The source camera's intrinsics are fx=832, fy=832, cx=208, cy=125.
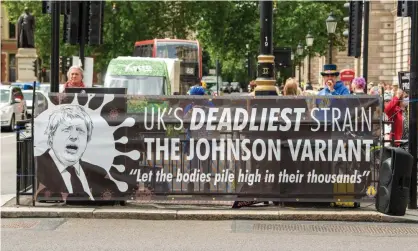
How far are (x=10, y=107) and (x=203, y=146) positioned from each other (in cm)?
2274

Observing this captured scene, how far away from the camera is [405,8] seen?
11.7 metres

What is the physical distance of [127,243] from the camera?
874 cm

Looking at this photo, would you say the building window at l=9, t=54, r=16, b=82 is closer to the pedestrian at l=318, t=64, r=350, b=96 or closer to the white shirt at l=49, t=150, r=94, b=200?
the pedestrian at l=318, t=64, r=350, b=96

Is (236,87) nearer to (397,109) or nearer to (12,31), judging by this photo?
(12,31)

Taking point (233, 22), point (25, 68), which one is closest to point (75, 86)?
point (25, 68)

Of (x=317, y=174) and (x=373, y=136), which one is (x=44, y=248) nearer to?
(x=317, y=174)

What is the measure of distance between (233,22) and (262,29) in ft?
156

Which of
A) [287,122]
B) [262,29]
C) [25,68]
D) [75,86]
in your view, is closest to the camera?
[287,122]

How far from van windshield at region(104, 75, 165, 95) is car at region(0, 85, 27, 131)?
489 centimetres

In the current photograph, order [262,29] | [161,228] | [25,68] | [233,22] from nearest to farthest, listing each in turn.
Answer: [161,228] → [262,29] → [25,68] → [233,22]

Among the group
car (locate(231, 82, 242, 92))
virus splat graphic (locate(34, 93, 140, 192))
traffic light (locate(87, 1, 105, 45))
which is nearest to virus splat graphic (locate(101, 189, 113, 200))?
virus splat graphic (locate(34, 93, 140, 192))

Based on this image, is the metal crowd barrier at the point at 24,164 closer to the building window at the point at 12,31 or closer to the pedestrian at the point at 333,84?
the pedestrian at the point at 333,84

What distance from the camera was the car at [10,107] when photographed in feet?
106

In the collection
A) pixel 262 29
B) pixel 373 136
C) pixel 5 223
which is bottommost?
pixel 5 223
